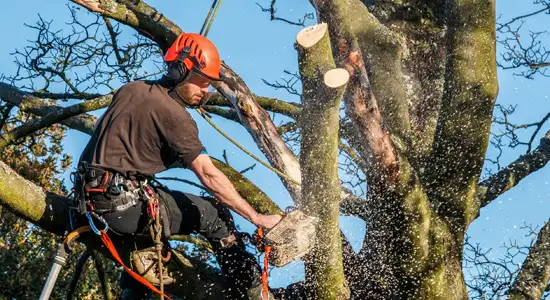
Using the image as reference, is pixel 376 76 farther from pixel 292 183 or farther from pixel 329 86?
pixel 329 86

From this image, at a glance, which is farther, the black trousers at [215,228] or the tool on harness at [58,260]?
the black trousers at [215,228]

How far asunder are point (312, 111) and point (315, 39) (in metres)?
0.36

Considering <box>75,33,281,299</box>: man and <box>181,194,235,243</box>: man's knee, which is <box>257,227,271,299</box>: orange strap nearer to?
<box>75,33,281,299</box>: man

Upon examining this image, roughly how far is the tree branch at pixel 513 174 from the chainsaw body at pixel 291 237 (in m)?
1.91

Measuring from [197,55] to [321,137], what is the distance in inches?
40.1

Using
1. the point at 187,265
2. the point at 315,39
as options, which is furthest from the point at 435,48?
the point at 187,265

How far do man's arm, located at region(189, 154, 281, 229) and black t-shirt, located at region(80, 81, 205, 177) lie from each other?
85 mm

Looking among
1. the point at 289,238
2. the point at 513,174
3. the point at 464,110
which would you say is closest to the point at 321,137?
the point at 289,238

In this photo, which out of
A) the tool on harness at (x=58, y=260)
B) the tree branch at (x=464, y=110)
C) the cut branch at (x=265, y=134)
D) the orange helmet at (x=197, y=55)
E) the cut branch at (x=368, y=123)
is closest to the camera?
the tool on harness at (x=58, y=260)

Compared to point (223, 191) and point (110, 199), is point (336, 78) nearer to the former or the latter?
point (223, 191)

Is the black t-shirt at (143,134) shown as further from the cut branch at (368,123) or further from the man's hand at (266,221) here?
the cut branch at (368,123)

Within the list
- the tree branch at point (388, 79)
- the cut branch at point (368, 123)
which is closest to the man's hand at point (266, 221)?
the cut branch at point (368, 123)

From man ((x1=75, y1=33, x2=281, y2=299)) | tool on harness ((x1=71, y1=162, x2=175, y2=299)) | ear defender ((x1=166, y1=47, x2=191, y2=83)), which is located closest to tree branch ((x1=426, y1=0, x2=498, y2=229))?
man ((x1=75, y1=33, x2=281, y2=299))

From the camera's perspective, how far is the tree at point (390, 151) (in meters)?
3.84
